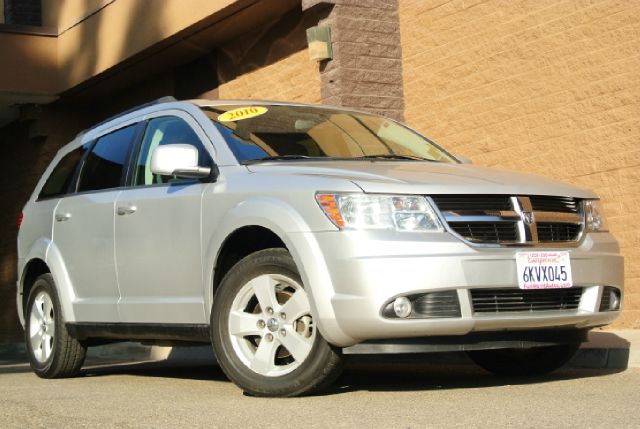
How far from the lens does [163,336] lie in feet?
23.0

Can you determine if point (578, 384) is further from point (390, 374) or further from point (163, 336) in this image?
point (163, 336)

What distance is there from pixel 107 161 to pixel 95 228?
22.3 inches

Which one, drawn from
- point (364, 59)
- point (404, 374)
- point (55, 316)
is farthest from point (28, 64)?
point (404, 374)

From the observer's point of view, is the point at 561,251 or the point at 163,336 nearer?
the point at 561,251

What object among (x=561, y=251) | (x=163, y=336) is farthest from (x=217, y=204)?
(x=561, y=251)

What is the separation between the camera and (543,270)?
5945 mm

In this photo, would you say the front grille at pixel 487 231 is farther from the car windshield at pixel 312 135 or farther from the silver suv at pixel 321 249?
the car windshield at pixel 312 135

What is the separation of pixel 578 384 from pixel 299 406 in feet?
5.46

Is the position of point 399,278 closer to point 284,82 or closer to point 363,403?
point 363,403

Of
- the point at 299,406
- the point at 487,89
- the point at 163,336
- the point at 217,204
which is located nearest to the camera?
the point at 299,406

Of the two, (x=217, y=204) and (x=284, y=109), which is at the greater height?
(x=284, y=109)

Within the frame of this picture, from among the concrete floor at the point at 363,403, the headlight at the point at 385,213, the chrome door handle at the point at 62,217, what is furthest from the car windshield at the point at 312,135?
the chrome door handle at the point at 62,217

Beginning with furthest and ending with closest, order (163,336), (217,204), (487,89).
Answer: (487,89) → (163,336) → (217,204)

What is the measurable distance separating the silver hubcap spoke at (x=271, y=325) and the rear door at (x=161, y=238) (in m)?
0.44
